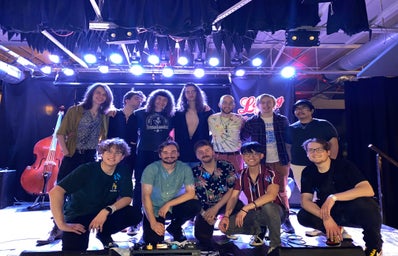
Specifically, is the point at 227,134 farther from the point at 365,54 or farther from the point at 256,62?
the point at 365,54

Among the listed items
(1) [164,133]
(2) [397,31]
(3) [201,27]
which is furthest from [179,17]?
(2) [397,31]

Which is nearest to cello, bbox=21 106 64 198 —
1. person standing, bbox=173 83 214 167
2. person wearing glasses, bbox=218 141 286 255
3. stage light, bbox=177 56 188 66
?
stage light, bbox=177 56 188 66

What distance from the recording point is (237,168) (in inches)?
124

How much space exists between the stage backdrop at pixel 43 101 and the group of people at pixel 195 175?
240 cm

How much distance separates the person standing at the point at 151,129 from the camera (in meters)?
3.04

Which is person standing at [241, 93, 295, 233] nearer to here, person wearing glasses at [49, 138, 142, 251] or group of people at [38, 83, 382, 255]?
group of people at [38, 83, 382, 255]

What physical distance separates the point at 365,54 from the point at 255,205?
3.90 meters

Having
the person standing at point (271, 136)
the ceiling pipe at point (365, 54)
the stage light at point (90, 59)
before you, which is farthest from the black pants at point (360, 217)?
the stage light at point (90, 59)

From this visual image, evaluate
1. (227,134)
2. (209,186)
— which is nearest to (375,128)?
(227,134)

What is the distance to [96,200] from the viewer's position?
7.60ft

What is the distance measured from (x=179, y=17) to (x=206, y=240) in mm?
2173

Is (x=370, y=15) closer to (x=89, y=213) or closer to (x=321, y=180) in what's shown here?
(x=321, y=180)

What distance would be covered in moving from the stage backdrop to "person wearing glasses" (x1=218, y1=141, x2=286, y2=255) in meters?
3.03

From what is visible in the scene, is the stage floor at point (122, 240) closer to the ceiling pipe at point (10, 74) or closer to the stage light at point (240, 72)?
the ceiling pipe at point (10, 74)
